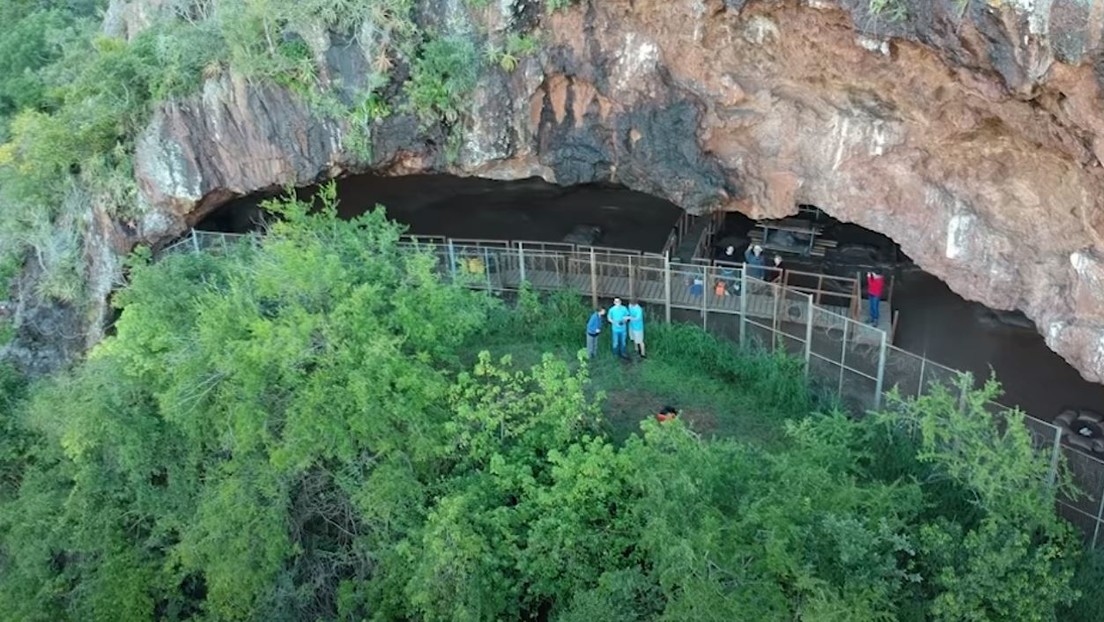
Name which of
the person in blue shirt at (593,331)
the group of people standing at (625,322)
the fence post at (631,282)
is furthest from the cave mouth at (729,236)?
the person in blue shirt at (593,331)

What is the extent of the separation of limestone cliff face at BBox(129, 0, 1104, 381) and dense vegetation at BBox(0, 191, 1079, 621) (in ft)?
7.75

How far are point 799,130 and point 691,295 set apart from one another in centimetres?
382

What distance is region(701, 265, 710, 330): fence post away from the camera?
16.9 meters

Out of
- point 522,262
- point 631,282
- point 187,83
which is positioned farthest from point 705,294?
point 187,83

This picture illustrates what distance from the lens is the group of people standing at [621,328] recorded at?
16.0m

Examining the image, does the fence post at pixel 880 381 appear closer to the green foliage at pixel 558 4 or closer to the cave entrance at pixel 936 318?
the cave entrance at pixel 936 318

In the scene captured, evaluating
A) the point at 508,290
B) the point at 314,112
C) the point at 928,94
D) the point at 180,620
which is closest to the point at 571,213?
the point at 508,290

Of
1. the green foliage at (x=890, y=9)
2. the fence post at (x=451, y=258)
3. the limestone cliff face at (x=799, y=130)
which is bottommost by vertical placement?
the fence post at (x=451, y=258)

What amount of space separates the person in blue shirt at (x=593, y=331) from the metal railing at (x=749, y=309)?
1.38 meters

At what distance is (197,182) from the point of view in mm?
17656

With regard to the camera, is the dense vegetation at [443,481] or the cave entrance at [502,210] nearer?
the dense vegetation at [443,481]

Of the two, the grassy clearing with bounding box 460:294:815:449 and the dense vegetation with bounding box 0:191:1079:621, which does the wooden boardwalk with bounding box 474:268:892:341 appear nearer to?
the grassy clearing with bounding box 460:294:815:449

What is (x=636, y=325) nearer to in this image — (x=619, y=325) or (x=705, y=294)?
(x=619, y=325)

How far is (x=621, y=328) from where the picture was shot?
16125 millimetres
